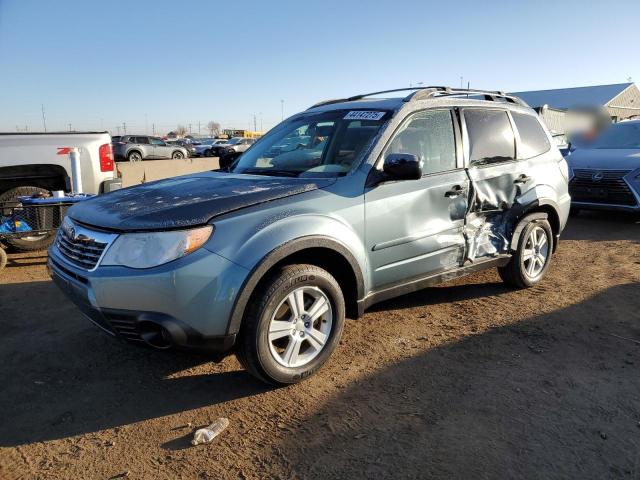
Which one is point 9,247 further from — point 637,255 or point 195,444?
point 637,255

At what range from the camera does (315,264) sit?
334 cm

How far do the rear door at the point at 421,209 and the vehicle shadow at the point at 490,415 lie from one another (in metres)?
0.66

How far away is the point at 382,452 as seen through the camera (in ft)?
8.29

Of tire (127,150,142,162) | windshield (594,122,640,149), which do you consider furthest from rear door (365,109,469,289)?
tire (127,150,142,162)

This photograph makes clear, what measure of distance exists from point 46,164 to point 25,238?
1.04m

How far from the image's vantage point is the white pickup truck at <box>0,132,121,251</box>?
21.6 ft

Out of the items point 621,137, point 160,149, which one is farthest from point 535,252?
point 160,149

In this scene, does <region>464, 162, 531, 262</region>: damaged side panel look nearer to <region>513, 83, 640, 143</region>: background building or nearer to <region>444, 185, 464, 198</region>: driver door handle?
<region>444, 185, 464, 198</region>: driver door handle

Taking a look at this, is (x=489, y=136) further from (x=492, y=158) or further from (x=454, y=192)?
(x=454, y=192)

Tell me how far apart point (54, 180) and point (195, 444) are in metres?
5.83

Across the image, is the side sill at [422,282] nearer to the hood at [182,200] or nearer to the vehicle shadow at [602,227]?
the hood at [182,200]

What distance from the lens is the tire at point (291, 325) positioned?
2.88m

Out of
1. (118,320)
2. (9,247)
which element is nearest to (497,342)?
(118,320)

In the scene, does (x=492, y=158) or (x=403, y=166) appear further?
(x=492, y=158)
